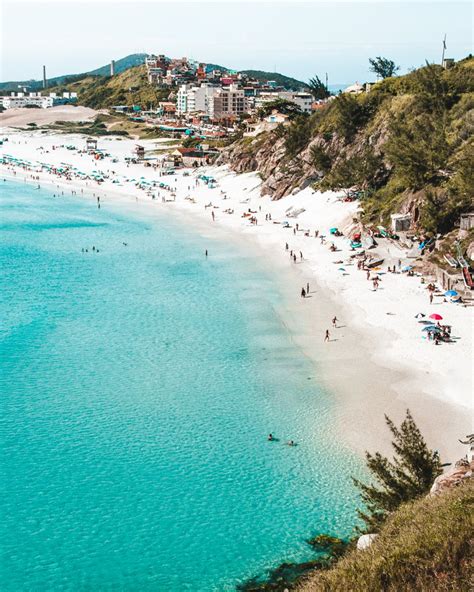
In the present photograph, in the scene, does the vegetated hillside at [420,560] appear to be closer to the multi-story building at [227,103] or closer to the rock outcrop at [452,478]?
the rock outcrop at [452,478]

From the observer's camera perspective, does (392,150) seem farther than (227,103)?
No

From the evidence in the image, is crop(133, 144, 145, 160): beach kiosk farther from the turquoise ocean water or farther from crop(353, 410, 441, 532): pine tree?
crop(353, 410, 441, 532): pine tree

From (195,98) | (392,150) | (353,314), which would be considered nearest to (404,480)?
(353,314)

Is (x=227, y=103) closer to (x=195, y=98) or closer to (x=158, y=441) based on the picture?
(x=195, y=98)

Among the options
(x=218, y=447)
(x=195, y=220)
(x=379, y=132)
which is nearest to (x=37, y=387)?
(x=218, y=447)

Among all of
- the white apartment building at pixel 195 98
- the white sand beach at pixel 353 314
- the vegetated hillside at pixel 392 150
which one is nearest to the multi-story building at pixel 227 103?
the white apartment building at pixel 195 98

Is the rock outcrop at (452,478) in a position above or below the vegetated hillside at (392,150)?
below
